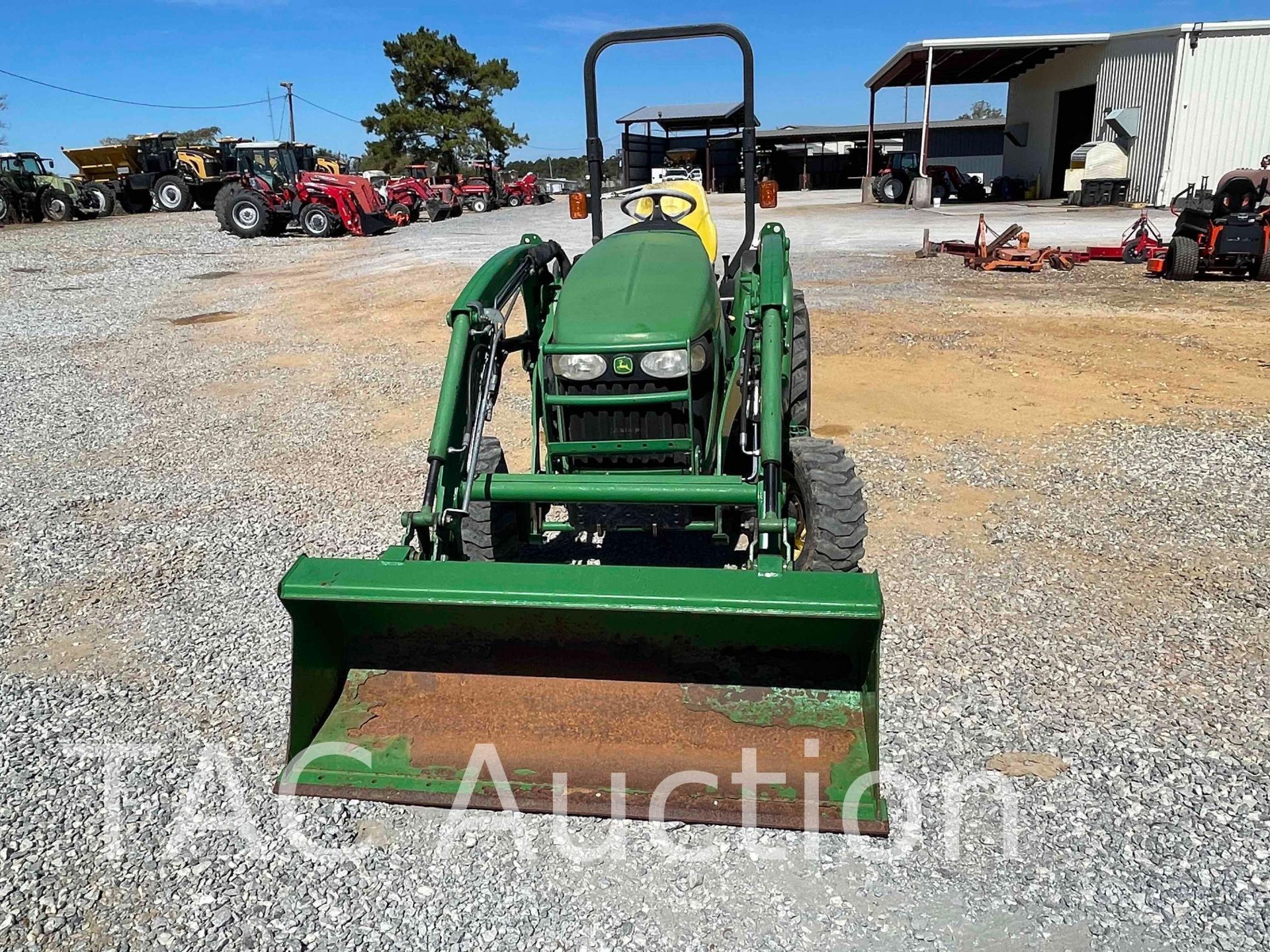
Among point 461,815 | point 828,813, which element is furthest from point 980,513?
point 461,815

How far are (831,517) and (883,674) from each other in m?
0.57

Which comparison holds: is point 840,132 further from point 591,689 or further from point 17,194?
point 591,689

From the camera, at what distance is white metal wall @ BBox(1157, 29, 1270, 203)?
2111 centimetres

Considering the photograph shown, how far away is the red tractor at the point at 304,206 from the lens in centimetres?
2056

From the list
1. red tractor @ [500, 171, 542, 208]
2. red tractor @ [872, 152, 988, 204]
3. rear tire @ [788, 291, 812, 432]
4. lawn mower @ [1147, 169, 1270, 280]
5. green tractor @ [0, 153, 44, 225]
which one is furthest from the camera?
red tractor @ [500, 171, 542, 208]

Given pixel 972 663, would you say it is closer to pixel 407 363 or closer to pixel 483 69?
pixel 407 363

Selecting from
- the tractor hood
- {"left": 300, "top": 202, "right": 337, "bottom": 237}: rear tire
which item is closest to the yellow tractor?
{"left": 300, "top": 202, "right": 337, "bottom": 237}: rear tire

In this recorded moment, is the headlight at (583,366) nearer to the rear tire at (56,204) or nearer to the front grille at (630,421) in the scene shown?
the front grille at (630,421)

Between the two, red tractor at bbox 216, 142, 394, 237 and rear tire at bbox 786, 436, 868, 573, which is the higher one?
red tractor at bbox 216, 142, 394, 237

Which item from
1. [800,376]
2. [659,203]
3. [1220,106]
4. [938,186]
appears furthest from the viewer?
[938,186]

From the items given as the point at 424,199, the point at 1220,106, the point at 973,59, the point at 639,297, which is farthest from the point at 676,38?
the point at 973,59

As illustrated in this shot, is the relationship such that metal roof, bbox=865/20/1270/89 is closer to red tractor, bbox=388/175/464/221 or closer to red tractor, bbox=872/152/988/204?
red tractor, bbox=872/152/988/204

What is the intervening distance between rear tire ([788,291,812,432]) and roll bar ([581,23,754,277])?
524 mm

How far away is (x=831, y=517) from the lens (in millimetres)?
3266
